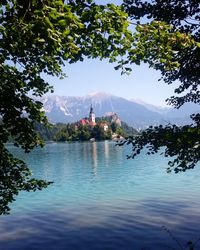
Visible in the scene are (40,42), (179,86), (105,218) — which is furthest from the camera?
(105,218)

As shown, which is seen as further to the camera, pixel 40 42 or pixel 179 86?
pixel 179 86

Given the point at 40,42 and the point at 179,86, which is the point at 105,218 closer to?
the point at 179,86

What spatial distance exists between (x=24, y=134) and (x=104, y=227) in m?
16.2

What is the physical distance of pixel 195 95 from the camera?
17594mm

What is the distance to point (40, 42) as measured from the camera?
18.5 ft

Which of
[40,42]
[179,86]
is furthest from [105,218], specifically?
[40,42]

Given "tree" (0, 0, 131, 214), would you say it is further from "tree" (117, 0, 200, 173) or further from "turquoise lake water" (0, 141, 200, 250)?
"turquoise lake water" (0, 141, 200, 250)

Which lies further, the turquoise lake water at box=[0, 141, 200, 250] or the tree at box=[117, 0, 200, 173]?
the turquoise lake water at box=[0, 141, 200, 250]

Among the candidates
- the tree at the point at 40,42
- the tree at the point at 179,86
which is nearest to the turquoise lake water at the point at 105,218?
the tree at the point at 179,86

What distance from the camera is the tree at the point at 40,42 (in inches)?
217

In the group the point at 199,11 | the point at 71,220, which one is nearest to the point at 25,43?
the point at 199,11

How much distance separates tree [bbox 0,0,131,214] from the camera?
18.1 ft

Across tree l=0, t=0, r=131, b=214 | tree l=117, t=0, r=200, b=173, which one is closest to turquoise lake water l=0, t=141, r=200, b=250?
tree l=117, t=0, r=200, b=173

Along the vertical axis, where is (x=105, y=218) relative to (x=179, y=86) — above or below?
below
